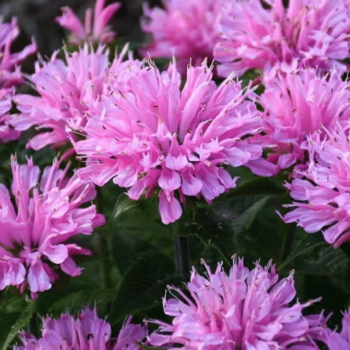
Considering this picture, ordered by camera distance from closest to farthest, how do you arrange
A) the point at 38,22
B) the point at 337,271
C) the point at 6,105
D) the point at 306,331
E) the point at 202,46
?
1. the point at 306,331
2. the point at 337,271
3. the point at 6,105
4. the point at 202,46
5. the point at 38,22

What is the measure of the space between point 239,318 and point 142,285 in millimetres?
148

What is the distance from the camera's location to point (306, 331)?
63 centimetres

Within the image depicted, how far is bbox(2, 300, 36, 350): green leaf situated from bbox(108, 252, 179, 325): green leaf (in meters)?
0.09

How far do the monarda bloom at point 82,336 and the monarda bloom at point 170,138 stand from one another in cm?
12

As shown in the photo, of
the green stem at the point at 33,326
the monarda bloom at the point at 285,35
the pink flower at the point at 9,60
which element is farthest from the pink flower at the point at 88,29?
the green stem at the point at 33,326

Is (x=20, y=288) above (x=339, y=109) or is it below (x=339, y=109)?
below

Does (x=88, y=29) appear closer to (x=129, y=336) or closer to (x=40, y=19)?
(x=129, y=336)

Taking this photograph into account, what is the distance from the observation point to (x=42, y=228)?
0.76 metres

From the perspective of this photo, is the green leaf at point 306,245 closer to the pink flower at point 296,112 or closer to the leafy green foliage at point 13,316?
the pink flower at point 296,112

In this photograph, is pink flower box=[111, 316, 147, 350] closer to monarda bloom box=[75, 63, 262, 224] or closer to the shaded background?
monarda bloom box=[75, 63, 262, 224]

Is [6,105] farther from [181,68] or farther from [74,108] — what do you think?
[181,68]

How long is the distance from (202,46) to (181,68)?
2.0 inches

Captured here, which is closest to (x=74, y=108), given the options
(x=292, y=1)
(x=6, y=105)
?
(x=6, y=105)

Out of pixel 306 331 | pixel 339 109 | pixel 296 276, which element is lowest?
pixel 296 276
